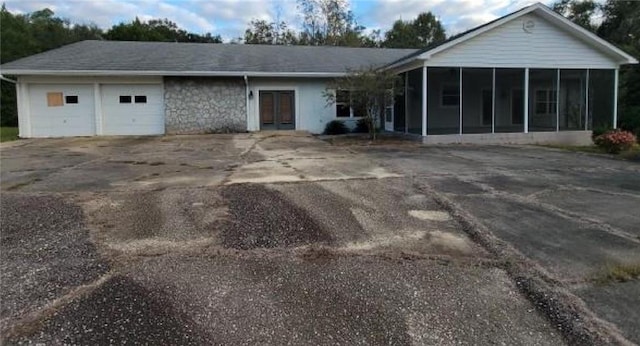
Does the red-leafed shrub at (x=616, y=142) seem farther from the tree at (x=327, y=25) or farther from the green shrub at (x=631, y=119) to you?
the tree at (x=327, y=25)

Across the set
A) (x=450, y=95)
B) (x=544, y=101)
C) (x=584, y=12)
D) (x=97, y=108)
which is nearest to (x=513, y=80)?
(x=544, y=101)

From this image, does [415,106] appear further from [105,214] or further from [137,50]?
[105,214]

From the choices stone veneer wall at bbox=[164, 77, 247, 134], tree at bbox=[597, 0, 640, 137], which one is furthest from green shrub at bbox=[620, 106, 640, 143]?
stone veneer wall at bbox=[164, 77, 247, 134]

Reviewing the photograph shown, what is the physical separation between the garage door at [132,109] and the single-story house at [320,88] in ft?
0.12

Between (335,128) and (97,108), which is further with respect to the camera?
(335,128)

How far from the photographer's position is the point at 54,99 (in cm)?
1803

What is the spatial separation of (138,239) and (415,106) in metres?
14.3

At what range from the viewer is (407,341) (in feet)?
10.1

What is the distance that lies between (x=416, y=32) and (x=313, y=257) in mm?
43949

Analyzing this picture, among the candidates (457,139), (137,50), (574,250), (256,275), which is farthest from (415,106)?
(256,275)

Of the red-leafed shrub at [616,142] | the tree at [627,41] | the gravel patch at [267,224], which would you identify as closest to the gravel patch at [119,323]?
the gravel patch at [267,224]

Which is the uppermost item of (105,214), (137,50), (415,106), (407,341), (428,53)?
(137,50)

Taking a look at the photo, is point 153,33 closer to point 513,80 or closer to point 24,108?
point 24,108

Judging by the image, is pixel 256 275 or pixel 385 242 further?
pixel 385 242
